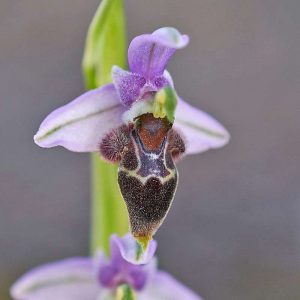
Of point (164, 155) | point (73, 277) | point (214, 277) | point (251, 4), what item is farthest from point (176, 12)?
point (164, 155)

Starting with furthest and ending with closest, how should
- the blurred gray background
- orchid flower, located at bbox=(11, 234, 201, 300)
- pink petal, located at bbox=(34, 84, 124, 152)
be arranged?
the blurred gray background < orchid flower, located at bbox=(11, 234, 201, 300) < pink petal, located at bbox=(34, 84, 124, 152)

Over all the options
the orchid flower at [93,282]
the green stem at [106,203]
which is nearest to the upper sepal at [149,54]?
the green stem at [106,203]

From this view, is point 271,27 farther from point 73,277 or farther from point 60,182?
point 73,277

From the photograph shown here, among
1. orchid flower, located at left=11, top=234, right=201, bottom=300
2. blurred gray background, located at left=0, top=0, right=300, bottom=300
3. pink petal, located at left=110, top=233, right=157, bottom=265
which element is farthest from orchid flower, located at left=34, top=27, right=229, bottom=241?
blurred gray background, located at left=0, top=0, right=300, bottom=300

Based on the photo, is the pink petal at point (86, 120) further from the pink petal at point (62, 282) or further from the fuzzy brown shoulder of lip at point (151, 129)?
the pink petal at point (62, 282)

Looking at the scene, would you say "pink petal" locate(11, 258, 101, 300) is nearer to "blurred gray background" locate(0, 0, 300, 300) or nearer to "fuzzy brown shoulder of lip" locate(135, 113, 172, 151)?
"fuzzy brown shoulder of lip" locate(135, 113, 172, 151)

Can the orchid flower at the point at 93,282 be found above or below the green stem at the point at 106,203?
below

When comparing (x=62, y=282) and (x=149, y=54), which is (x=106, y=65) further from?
(x=62, y=282)

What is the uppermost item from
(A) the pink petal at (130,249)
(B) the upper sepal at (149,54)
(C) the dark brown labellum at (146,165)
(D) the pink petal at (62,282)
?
(B) the upper sepal at (149,54)
